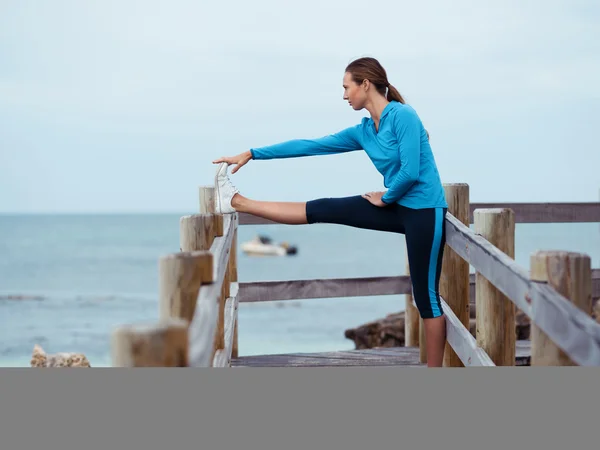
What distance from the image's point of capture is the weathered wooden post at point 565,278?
6.15 ft

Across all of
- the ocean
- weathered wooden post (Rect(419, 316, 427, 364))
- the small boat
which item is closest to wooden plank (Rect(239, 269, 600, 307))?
weathered wooden post (Rect(419, 316, 427, 364))

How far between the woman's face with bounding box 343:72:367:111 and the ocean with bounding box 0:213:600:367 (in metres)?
13.5

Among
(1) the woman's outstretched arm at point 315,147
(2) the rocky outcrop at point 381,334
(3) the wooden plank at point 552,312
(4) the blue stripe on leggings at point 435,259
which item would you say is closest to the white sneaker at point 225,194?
(1) the woman's outstretched arm at point 315,147

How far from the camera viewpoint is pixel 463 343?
10.1 ft

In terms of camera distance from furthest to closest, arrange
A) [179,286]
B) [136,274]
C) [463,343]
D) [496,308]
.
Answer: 1. [136,274]
2. [463,343]
3. [496,308]
4. [179,286]

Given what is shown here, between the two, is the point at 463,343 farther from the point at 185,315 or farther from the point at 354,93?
the point at 185,315

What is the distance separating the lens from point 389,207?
3.42 meters

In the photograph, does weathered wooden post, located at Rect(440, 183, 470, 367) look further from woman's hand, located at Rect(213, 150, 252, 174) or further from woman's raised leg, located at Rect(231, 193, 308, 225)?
woman's hand, located at Rect(213, 150, 252, 174)

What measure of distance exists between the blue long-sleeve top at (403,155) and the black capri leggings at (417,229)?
53 mm

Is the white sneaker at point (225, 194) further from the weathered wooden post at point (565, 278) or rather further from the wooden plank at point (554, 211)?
the weathered wooden post at point (565, 278)

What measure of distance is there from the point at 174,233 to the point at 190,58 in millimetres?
12118

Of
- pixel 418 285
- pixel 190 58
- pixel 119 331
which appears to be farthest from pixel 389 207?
pixel 190 58

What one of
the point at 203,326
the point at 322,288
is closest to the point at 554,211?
the point at 322,288

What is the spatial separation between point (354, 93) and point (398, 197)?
18.8 inches
